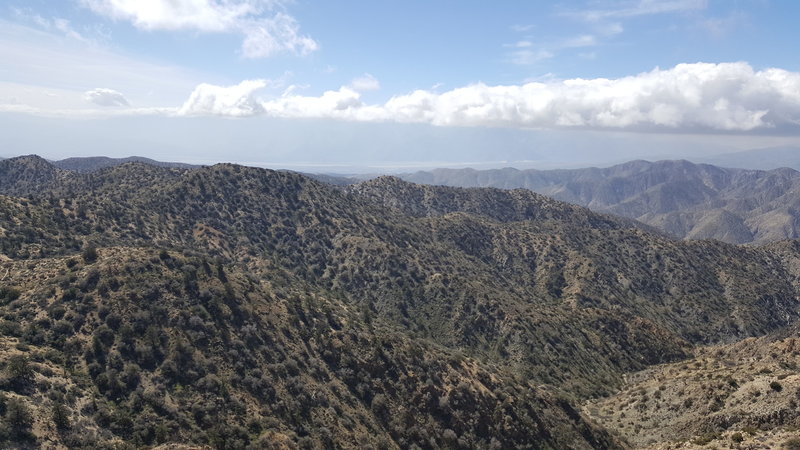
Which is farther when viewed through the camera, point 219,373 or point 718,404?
point 718,404

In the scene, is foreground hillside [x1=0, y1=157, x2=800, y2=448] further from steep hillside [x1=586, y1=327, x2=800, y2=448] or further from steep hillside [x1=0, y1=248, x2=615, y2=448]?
steep hillside [x1=586, y1=327, x2=800, y2=448]

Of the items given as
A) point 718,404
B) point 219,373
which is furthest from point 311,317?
point 718,404

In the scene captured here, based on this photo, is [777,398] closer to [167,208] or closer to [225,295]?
[225,295]

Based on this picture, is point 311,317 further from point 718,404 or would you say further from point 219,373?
point 718,404

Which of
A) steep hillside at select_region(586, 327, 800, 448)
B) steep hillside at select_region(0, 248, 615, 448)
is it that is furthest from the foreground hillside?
steep hillside at select_region(586, 327, 800, 448)

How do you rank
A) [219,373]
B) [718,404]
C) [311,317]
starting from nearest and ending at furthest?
1. [219,373]
2. [718,404]
3. [311,317]

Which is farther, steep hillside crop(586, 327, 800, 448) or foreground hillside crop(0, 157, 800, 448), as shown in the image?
foreground hillside crop(0, 157, 800, 448)

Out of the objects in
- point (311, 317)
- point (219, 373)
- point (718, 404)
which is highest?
point (311, 317)

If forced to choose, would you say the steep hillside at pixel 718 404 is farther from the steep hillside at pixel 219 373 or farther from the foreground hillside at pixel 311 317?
the steep hillside at pixel 219 373

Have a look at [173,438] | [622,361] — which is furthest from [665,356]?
[173,438]
